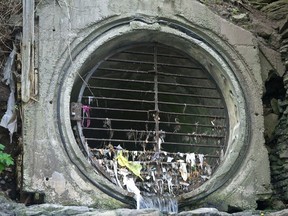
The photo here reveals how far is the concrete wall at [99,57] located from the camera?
219 inches

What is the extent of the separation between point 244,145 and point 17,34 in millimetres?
2345

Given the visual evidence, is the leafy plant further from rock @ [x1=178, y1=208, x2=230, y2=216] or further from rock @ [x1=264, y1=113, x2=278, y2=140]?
rock @ [x1=264, y1=113, x2=278, y2=140]

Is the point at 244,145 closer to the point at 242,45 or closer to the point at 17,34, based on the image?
the point at 242,45

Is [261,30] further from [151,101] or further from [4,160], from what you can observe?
[4,160]

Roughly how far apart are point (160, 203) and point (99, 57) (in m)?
1.54

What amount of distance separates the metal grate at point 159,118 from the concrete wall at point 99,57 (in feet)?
0.50

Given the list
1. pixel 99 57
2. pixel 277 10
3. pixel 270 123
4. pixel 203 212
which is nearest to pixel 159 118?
pixel 99 57

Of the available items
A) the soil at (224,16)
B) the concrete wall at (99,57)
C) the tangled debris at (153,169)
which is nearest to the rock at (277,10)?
the soil at (224,16)

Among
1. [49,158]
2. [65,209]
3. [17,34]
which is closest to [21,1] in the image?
[17,34]

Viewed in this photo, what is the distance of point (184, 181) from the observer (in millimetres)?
5988

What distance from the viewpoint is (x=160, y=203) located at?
5660 mm

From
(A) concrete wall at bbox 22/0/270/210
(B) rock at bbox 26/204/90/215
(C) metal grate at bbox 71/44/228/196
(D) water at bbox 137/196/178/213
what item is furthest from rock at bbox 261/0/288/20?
(B) rock at bbox 26/204/90/215

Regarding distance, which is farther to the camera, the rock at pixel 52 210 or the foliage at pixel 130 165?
the foliage at pixel 130 165

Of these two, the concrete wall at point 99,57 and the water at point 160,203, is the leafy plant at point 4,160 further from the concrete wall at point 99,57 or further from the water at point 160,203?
the water at point 160,203
